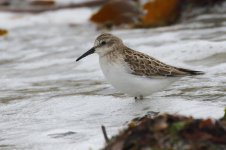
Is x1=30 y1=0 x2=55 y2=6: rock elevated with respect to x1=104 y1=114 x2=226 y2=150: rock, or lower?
elevated

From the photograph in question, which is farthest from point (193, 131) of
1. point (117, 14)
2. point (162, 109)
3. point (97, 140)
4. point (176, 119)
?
point (117, 14)

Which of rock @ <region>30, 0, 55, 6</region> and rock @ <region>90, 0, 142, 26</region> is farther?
rock @ <region>30, 0, 55, 6</region>

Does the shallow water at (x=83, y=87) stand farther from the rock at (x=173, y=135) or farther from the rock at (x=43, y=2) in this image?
the rock at (x=43, y=2)

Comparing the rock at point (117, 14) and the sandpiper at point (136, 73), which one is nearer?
the sandpiper at point (136, 73)

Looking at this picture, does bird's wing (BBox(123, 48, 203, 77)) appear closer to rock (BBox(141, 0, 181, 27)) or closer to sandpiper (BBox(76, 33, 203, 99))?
sandpiper (BBox(76, 33, 203, 99))

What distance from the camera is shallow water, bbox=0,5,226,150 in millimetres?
4637

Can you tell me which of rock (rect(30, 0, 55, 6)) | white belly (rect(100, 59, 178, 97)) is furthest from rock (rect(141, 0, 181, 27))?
white belly (rect(100, 59, 178, 97))

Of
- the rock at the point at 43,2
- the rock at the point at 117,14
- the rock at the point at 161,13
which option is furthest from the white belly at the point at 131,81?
the rock at the point at 43,2

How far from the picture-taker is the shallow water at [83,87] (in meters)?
4.64

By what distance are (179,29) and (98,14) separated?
2099 millimetres

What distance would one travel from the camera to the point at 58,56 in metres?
8.38

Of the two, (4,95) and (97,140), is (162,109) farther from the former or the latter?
(4,95)

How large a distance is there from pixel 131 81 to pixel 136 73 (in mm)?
96

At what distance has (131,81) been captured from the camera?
529 centimetres
